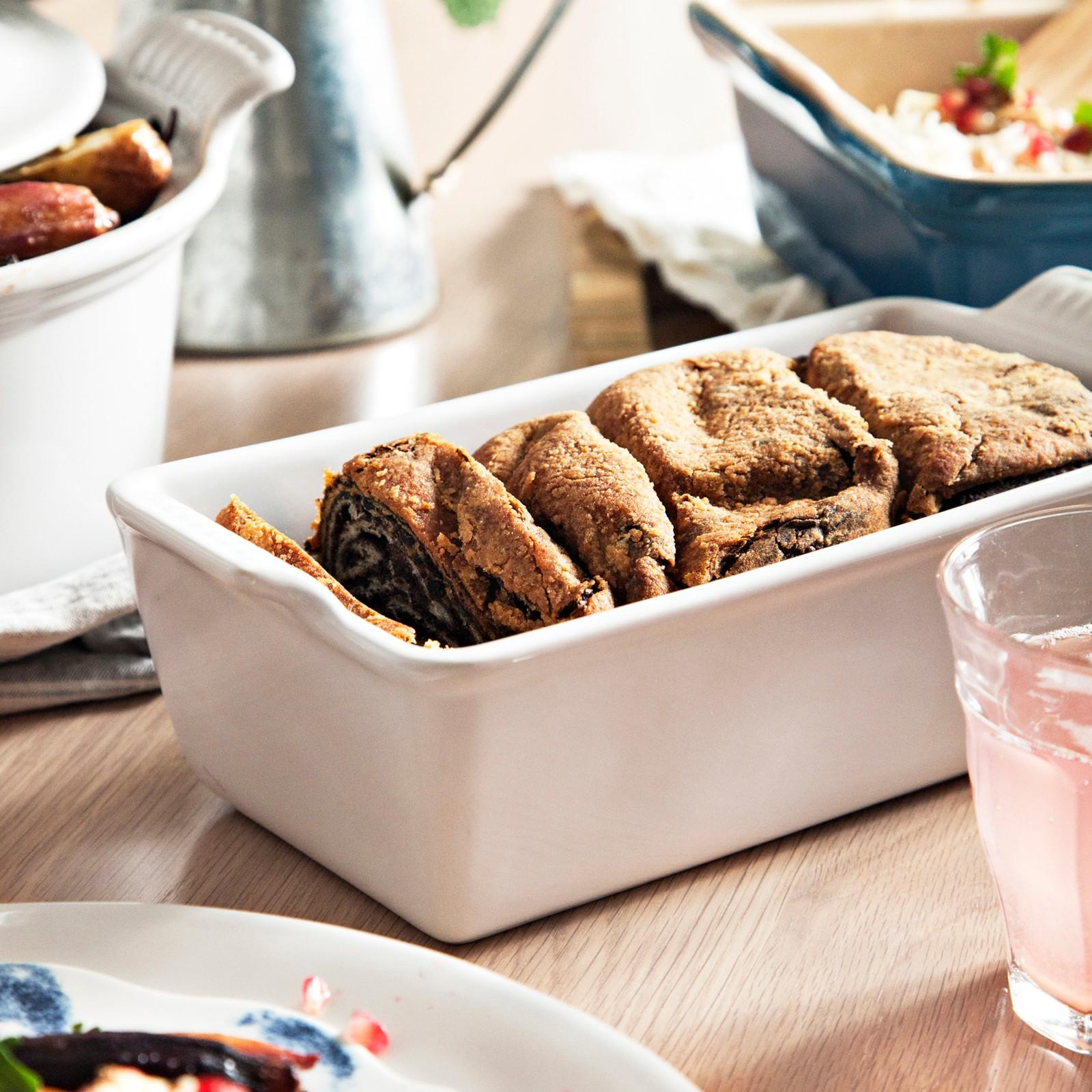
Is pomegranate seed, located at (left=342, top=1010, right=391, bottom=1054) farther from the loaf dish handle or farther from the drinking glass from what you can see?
the loaf dish handle

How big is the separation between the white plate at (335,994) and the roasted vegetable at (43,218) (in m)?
0.36

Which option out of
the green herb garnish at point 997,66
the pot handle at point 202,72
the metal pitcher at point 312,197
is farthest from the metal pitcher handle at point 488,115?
the green herb garnish at point 997,66

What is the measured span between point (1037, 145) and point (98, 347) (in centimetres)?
77

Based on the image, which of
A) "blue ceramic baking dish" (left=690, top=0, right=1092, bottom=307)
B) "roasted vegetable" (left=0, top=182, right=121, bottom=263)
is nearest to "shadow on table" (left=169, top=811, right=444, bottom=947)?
"roasted vegetable" (left=0, top=182, right=121, bottom=263)

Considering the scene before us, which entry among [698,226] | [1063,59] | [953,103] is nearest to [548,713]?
[698,226]

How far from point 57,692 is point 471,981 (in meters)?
0.34

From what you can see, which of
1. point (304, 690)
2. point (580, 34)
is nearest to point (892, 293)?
point (304, 690)

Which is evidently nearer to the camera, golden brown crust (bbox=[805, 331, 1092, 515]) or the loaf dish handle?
golden brown crust (bbox=[805, 331, 1092, 515])

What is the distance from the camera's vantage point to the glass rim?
440mm

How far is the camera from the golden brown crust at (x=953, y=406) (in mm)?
632

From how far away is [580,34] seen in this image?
6.52ft

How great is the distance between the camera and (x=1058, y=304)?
30.7 inches

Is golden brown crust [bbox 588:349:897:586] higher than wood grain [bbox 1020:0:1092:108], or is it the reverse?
golden brown crust [bbox 588:349:897:586]

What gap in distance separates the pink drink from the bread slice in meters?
0.15
